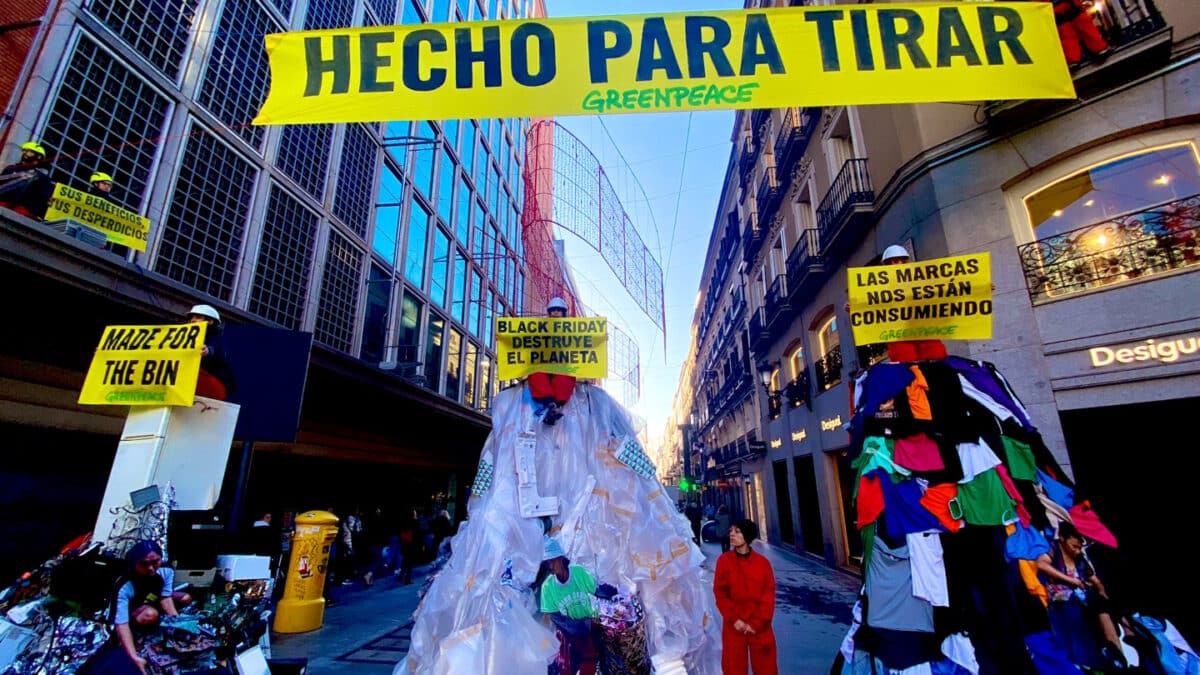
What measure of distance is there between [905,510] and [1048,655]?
3.61ft

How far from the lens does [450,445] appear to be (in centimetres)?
2073

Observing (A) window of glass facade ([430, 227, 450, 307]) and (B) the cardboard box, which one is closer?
(B) the cardboard box

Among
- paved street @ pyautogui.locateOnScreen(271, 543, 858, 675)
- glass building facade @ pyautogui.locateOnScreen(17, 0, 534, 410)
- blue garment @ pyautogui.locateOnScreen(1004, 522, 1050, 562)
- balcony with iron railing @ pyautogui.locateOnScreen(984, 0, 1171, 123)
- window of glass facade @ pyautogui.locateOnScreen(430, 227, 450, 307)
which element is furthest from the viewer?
window of glass facade @ pyautogui.locateOnScreen(430, 227, 450, 307)

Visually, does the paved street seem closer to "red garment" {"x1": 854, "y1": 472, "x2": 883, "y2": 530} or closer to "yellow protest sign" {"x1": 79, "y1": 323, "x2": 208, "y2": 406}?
"red garment" {"x1": 854, "y1": 472, "x2": 883, "y2": 530}

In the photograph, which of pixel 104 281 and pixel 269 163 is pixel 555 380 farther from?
pixel 269 163

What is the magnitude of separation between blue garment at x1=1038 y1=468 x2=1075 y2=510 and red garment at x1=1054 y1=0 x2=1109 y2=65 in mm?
6475

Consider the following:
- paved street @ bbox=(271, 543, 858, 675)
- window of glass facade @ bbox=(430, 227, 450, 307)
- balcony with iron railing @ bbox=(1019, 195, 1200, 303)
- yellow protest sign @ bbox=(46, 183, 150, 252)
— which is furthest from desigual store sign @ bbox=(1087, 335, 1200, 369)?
window of glass facade @ bbox=(430, 227, 450, 307)

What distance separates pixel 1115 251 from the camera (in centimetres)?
704

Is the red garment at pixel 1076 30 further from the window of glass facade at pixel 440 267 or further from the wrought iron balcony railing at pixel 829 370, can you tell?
the window of glass facade at pixel 440 267

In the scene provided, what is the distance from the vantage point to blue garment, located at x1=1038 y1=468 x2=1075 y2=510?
3.76m

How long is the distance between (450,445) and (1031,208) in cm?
1939

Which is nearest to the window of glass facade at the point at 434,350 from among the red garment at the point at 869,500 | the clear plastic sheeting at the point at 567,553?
the clear plastic sheeting at the point at 567,553

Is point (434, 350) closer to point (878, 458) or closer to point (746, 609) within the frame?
point (746, 609)

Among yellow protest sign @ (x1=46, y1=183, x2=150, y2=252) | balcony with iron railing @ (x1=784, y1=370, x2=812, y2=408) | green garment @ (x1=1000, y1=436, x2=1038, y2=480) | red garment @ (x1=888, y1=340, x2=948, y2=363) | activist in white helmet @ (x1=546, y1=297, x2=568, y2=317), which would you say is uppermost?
yellow protest sign @ (x1=46, y1=183, x2=150, y2=252)
